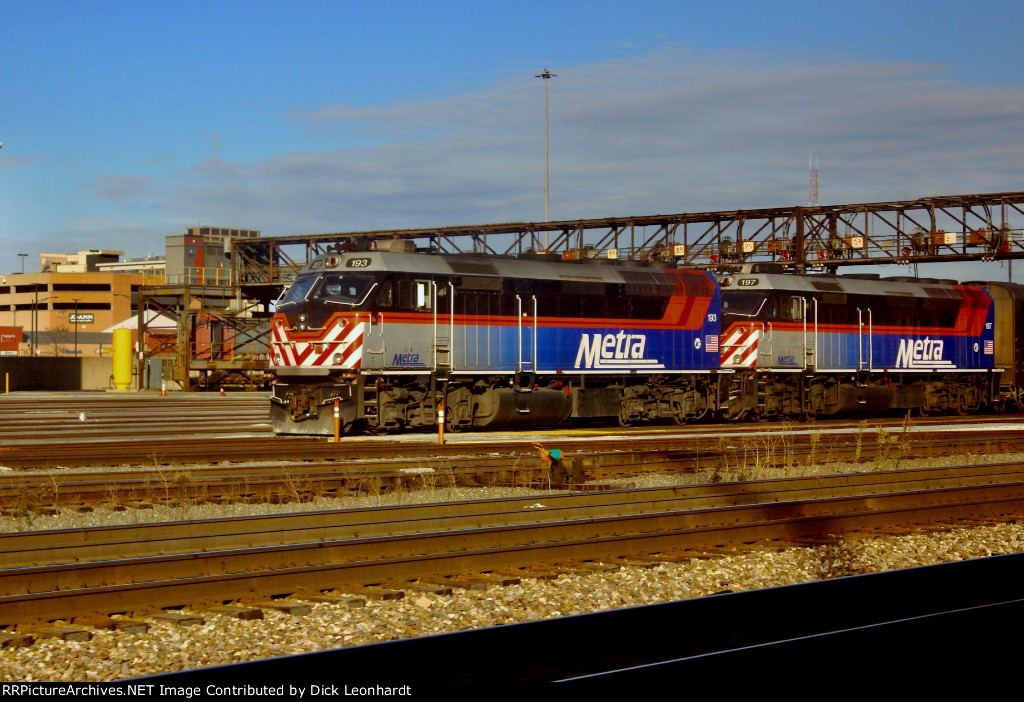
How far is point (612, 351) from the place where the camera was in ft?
85.1

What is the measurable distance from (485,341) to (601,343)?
349cm

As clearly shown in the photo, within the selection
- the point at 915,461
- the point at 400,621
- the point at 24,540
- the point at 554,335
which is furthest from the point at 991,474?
the point at 24,540

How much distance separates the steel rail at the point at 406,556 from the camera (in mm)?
7617

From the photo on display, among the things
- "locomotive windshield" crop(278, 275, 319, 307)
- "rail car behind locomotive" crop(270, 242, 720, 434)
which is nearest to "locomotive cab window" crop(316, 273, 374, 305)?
"rail car behind locomotive" crop(270, 242, 720, 434)

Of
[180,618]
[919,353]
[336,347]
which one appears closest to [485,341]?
[336,347]

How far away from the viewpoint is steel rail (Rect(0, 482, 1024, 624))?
762cm

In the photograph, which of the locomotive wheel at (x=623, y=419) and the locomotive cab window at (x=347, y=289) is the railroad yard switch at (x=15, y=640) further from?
the locomotive wheel at (x=623, y=419)

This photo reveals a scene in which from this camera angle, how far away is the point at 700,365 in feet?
91.3

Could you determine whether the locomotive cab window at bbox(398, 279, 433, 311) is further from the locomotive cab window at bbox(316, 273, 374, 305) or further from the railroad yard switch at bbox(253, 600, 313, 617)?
the railroad yard switch at bbox(253, 600, 313, 617)

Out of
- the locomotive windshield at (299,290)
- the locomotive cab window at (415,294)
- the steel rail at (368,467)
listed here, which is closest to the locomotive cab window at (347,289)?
the locomotive windshield at (299,290)

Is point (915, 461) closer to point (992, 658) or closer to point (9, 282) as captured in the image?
point (992, 658)

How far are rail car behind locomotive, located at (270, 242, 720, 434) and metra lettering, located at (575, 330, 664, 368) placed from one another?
0.10 feet

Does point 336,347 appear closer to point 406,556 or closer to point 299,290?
point 299,290

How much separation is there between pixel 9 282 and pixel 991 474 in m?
151
